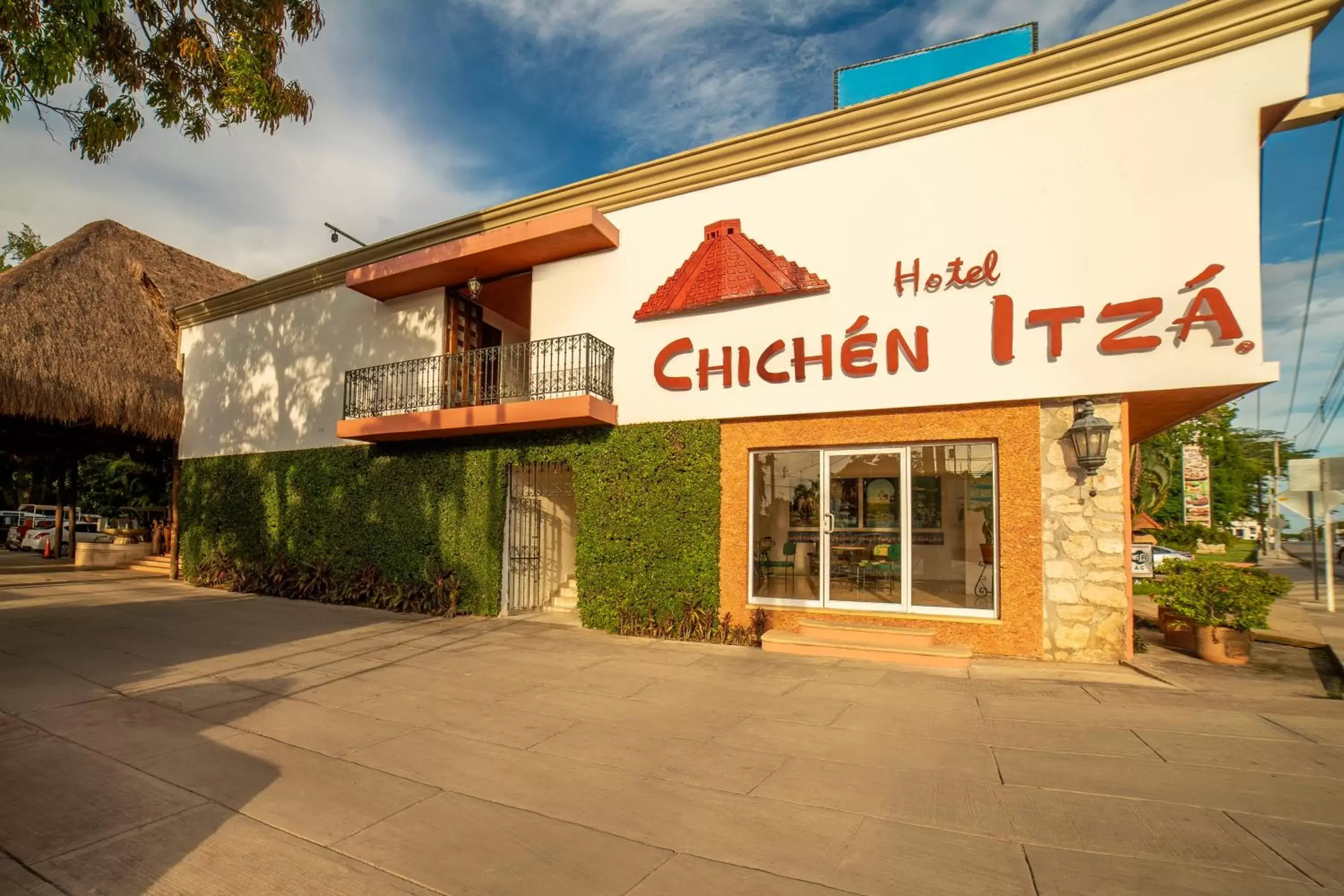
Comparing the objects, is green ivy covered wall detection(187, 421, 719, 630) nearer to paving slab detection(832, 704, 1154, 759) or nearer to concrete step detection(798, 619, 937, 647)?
concrete step detection(798, 619, 937, 647)

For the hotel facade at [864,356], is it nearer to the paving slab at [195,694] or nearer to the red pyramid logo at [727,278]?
the red pyramid logo at [727,278]

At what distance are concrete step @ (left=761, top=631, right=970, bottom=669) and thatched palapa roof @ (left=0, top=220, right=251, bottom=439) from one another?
14775mm

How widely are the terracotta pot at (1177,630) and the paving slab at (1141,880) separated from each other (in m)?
5.89

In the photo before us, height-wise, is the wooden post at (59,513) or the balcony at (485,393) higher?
the balcony at (485,393)

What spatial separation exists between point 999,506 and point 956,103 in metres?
5.00

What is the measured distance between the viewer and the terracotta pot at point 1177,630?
26.1 ft

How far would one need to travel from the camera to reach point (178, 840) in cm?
338

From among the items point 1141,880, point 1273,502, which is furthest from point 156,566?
point 1273,502

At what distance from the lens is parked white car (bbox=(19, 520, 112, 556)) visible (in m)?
20.4

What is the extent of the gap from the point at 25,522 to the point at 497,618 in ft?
80.8

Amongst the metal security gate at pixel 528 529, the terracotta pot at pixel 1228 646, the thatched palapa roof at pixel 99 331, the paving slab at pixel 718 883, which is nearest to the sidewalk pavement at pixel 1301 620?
the terracotta pot at pixel 1228 646

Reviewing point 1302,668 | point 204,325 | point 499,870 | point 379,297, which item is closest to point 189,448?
point 204,325

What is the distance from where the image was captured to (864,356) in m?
8.33

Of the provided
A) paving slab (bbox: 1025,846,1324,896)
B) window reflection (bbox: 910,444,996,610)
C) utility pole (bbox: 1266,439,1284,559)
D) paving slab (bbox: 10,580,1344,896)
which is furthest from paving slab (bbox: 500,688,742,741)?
utility pole (bbox: 1266,439,1284,559)
